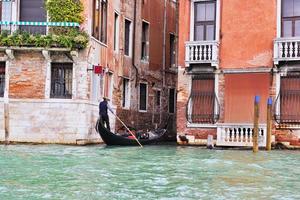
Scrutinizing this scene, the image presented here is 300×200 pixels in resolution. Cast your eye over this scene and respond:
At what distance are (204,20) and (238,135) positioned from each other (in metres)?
2.82

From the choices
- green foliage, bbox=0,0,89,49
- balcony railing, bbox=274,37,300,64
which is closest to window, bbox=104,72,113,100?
green foliage, bbox=0,0,89,49

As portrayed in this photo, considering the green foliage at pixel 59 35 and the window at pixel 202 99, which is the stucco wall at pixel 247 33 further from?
the green foliage at pixel 59 35

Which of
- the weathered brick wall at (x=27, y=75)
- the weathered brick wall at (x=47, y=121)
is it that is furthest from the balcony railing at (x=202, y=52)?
the weathered brick wall at (x=27, y=75)

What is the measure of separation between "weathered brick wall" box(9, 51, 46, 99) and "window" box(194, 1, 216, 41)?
3601 mm

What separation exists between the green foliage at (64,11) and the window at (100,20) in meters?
0.59

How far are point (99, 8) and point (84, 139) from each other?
3134mm

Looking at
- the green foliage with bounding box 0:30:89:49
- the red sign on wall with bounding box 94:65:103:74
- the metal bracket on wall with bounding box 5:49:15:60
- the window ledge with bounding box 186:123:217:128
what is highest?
the green foliage with bounding box 0:30:89:49

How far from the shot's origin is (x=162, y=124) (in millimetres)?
17469

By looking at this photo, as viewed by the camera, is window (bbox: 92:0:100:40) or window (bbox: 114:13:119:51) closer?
window (bbox: 92:0:100:40)

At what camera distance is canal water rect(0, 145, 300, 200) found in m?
5.70

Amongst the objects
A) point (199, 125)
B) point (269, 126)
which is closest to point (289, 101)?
point (269, 126)

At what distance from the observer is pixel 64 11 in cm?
1252

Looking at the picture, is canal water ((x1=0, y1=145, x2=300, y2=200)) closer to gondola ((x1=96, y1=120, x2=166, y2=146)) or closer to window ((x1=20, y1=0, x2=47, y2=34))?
gondola ((x1=96, y1=120, x2=166, y2=146))

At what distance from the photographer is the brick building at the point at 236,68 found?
40.7 feet
